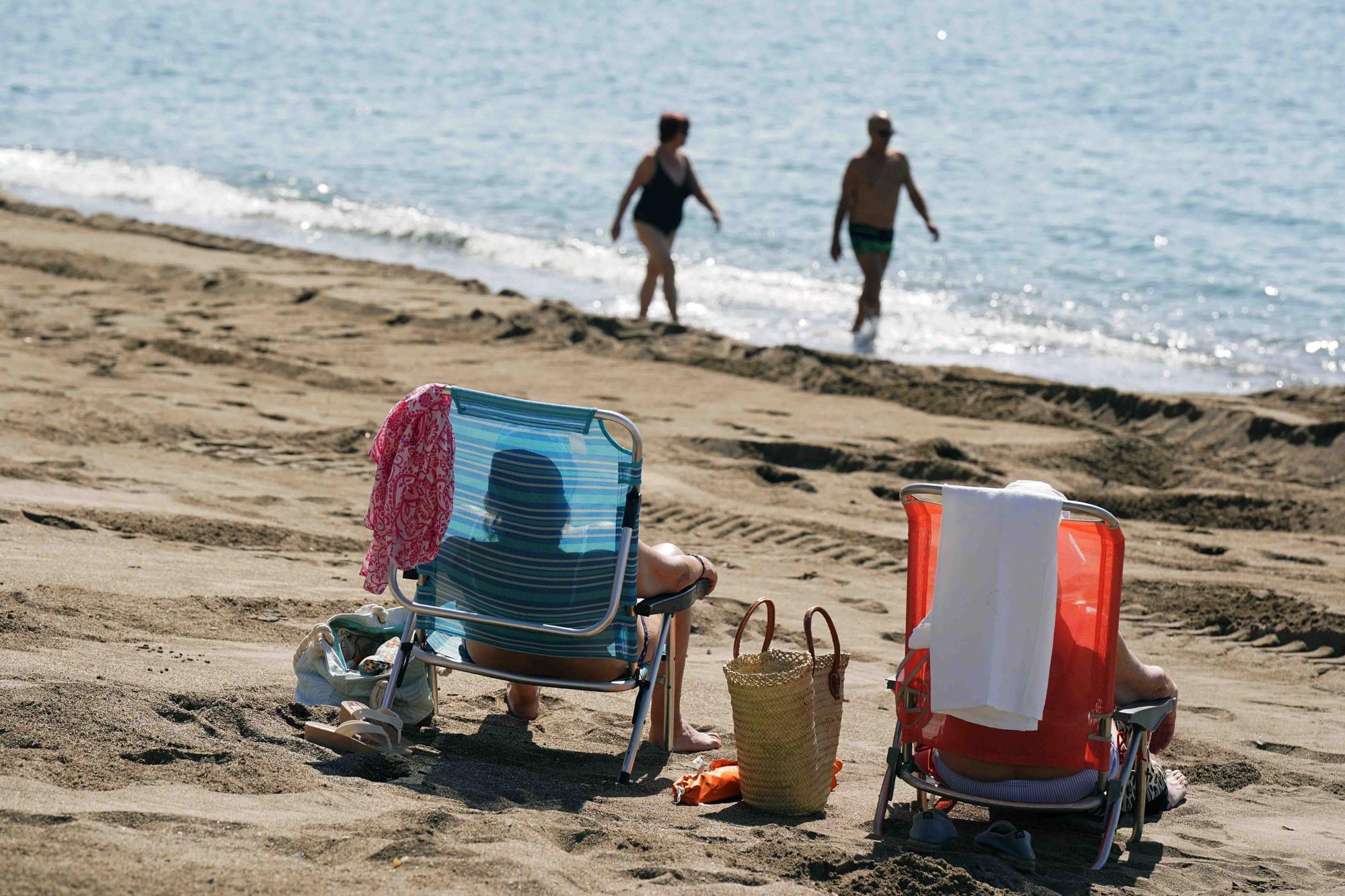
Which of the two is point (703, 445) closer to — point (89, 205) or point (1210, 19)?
point (89, 205)

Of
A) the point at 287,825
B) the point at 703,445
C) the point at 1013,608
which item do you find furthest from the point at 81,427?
the point at 1013,608

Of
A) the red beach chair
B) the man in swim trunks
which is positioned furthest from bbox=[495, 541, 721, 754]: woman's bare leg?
the man in swim trunks

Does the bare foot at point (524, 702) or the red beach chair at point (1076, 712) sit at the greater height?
the red beach chair at point (1076, 712)

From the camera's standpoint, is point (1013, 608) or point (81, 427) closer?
point (1013, 608)

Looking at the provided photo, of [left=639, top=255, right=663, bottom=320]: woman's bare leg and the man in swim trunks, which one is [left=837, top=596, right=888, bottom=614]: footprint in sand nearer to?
the man in swim trunks

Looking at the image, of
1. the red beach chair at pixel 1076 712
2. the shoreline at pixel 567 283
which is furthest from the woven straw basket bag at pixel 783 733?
the shoreline at pixel 567 283

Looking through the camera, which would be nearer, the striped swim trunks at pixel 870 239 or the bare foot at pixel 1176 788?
the bare foot at pixel 1176 788

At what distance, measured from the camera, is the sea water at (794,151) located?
572 inches

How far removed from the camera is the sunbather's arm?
160 inches

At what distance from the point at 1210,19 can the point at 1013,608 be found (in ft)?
122

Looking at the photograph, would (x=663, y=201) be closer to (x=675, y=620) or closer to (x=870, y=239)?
(x=870, y=239)

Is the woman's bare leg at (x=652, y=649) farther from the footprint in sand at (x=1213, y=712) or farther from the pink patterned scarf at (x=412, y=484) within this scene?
the footprint in sand at (x=1213, y=712)

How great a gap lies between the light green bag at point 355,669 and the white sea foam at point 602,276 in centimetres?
876

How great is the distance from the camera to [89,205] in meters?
18.8
